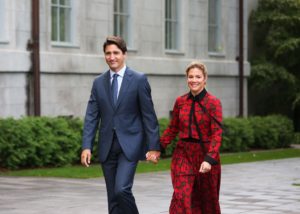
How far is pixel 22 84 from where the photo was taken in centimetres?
2170

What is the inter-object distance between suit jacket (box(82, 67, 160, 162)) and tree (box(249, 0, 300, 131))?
21.9m

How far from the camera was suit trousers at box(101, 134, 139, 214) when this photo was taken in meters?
9.12

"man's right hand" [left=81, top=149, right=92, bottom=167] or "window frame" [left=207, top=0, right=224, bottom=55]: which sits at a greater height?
"window frame" [left=207, top=0, right=224, bottom=55]

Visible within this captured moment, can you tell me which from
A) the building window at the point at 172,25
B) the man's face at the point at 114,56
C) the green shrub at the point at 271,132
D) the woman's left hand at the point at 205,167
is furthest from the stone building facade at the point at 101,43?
the woman's left hand at the point at 205,167

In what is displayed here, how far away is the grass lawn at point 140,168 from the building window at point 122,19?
408 cm

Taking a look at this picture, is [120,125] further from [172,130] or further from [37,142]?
[37,142]

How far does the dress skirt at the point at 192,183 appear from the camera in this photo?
9.32m

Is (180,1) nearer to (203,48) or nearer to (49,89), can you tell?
(203,48)

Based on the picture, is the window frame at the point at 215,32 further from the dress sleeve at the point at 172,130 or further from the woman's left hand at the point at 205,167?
the woman's left hand at the point at 205,167

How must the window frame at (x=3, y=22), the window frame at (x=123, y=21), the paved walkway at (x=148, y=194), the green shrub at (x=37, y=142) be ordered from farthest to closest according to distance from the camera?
1. the window frame at (x=123, y=21)
2. the window frame at (x=3, y=22)
3. the green shrub at (x=37, y=142)
4. the paved walkway at (x=148, y=194)

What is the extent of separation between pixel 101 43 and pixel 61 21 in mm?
1606

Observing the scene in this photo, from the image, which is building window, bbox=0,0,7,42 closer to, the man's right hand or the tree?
the tree

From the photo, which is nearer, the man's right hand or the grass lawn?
the man's right hand

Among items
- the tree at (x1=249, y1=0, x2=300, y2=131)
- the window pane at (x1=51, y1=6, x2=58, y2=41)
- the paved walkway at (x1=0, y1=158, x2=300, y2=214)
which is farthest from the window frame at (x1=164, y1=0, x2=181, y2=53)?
the paved walkway at (x1=0, y1=158, x2=300, y2=214)
